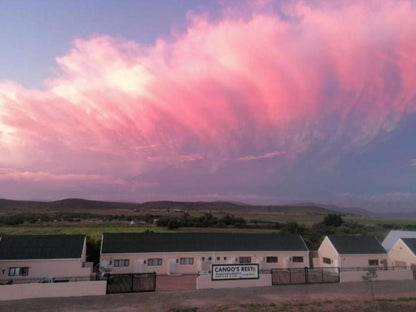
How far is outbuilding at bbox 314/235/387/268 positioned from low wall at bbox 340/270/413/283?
447cm

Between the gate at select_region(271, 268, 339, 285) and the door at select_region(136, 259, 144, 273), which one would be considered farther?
the door at select_region(136, 259, 144, 273)

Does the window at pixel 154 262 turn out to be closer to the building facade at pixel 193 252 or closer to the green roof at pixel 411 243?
the building facade at pixel 193 252

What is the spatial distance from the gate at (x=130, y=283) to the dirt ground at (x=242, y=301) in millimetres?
1200

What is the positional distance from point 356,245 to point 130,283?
2465 cm

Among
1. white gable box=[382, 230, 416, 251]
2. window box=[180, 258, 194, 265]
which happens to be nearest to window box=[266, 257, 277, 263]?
window box=[180, 258, 194, 265]

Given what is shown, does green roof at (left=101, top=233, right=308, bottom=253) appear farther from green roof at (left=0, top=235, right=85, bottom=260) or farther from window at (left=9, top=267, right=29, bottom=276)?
window at (left=9, top=267, right=29, bottom=276)

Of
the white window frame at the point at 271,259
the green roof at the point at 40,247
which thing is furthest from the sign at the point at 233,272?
the green roof at the point at 40,247

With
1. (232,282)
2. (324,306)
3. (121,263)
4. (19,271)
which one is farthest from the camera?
(121,263)

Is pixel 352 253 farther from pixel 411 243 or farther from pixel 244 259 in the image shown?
pixel 244 259

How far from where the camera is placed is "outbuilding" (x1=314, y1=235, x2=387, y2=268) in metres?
37.6

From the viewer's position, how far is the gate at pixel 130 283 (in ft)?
87.1

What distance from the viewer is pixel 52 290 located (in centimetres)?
2448

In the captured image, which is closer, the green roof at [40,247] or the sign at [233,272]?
the sign at [233,272]

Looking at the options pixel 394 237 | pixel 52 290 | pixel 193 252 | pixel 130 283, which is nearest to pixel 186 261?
pixel 193 252
